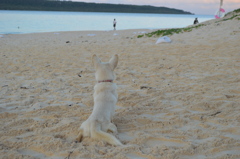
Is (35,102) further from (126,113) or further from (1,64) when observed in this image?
(1,64)

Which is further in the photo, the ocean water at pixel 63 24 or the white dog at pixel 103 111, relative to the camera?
the ocean water at pixel 63 24

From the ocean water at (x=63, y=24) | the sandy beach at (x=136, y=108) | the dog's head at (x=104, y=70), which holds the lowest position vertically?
the sandy beach at (x=136, y=108)

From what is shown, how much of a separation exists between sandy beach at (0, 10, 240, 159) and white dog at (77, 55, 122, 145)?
101 millimetres

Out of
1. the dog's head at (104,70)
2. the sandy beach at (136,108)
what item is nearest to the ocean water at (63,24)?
the sandy beach at (136,108)

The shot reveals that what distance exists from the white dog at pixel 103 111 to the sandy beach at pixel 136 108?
101 mm

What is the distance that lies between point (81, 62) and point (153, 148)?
5910 mm

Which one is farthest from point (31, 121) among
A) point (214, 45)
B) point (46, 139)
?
point (214, 45)

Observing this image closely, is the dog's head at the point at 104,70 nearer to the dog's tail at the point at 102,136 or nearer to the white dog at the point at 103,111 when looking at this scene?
the white dog at the point at 103,111

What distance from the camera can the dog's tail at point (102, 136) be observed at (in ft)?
9.45

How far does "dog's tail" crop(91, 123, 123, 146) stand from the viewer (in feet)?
9.45

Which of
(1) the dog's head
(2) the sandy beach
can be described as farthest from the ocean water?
(1) the dog's head

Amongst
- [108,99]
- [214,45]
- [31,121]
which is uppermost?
[214,45]

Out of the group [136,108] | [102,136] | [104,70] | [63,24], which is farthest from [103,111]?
[63,24]

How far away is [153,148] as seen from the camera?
9.27ft
